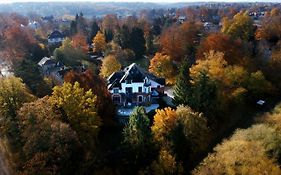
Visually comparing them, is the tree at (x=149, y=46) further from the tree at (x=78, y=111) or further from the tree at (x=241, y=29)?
the tree at (x=78, y=111)

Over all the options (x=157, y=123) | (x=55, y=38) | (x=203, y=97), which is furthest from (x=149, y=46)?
(x=157, y=123)

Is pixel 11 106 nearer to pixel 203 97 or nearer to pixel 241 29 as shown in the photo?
pixel 203 97

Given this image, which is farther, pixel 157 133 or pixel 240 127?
pixel 240 127

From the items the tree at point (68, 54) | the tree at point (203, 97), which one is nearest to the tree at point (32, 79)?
the tree at point (68, 54)

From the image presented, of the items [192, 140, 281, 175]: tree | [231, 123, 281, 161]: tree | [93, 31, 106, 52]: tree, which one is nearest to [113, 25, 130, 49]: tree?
[93, 31, 106, 52]: tree

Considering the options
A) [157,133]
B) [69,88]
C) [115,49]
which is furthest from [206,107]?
[115,49]

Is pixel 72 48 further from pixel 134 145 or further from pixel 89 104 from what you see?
pixel 134 145

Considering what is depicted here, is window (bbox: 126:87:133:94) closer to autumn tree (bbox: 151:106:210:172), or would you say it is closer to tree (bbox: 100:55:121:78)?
tree (bbox: 100:55:121:78)
